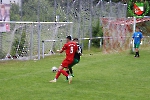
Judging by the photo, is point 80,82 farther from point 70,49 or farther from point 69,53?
→ point 70,49

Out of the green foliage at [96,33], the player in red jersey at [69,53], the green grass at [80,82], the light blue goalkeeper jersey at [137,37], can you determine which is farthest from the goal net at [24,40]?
the player in red jersey at [69,53]

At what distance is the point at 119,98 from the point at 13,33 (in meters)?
12.9

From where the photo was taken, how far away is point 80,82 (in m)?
15.3

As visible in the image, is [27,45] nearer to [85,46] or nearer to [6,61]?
[6,61]

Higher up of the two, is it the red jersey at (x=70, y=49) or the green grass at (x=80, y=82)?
the red jersey at (x=70, y=49)

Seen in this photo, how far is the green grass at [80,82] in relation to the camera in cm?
1244

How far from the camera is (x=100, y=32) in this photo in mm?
33469

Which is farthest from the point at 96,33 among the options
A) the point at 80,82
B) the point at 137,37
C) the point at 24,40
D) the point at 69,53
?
the point at 69,53

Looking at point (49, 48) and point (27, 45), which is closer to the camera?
point (27, 45)

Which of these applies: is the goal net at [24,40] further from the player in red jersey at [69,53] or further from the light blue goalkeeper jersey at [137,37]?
the player in red jersey at [69,53]

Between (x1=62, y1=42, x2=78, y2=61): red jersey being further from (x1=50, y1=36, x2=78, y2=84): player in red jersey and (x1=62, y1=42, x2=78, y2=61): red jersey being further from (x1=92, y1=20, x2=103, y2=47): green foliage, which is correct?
(x1=92, y1=20, x2=103, y2=47): green foliage

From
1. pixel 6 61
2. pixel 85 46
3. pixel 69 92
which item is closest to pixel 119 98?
pixel 69 92

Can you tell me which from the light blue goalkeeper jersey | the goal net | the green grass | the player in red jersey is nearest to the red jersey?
the player in red jersey

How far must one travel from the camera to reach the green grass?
12438 millimetres
